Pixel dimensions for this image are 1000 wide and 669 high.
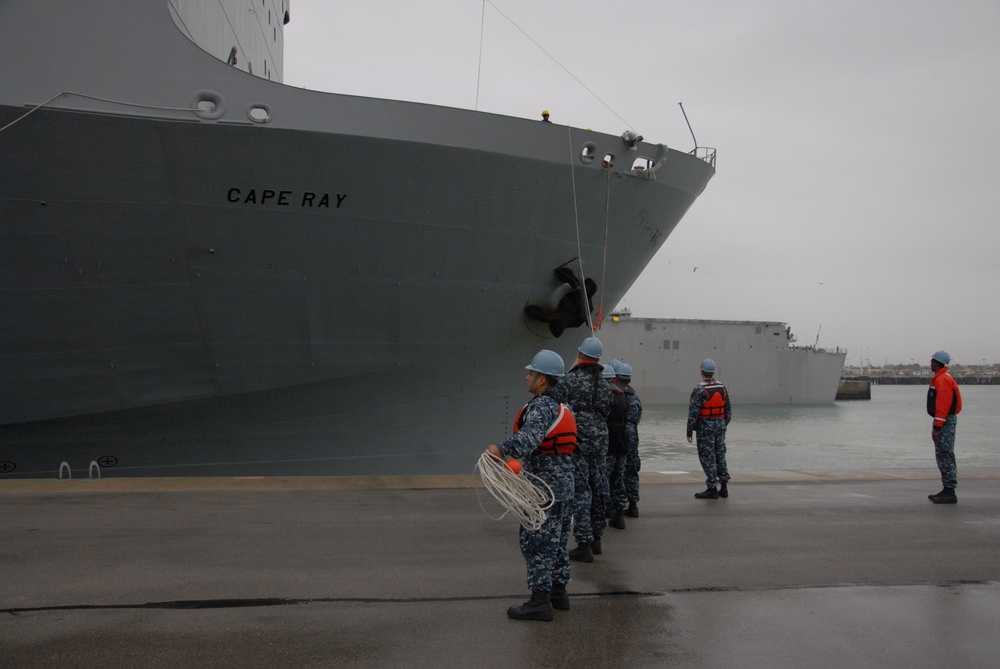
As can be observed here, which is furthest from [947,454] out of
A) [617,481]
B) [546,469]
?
[546,469]

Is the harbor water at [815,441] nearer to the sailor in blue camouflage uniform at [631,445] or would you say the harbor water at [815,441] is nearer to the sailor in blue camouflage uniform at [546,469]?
the sailor in blue camouflage uniform at [631,445]

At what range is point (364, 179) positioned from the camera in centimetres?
904

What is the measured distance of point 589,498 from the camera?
15.9 feet

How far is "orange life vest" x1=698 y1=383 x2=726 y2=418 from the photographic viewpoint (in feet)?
25.9

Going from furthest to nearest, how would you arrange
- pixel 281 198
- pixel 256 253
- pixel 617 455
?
pixel 256 253
pixel 281 198
pixel 617 455

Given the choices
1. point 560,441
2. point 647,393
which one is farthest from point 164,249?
point 647,393

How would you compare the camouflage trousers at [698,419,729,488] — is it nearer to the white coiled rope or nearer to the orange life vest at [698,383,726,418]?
the orange life vest at [698,383,726,418]

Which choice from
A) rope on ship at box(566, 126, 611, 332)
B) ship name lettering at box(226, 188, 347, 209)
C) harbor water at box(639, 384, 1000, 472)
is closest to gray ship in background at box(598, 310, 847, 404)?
harbor water at box(639, 384, 1000, 472)

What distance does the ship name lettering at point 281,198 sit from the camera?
341 inches

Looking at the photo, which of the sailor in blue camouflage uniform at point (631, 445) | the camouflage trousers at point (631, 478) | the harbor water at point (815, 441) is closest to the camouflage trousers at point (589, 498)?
the sailor in blue camouflage uniform at point (631, 445)

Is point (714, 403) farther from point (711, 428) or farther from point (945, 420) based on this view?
point (945, 420)

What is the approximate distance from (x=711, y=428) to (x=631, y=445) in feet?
3.75

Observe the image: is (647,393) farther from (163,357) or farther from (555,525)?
(555,525)

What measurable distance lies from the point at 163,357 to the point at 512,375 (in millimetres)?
4708
